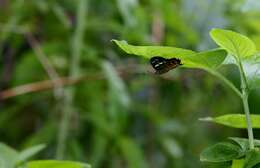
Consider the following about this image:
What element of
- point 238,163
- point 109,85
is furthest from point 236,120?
point 109,85

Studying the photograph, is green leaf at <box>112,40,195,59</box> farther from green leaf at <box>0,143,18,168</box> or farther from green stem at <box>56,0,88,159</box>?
green stem at <box>56,0,88,159</box>

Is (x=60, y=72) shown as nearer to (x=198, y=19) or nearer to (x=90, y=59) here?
(x=90, y=59)

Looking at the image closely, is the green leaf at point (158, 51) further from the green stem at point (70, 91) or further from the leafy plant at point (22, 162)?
the green stem at point (70, 91)

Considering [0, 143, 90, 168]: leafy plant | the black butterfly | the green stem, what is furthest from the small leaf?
the black butterfly

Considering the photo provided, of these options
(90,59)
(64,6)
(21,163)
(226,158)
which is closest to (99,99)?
(90,59)

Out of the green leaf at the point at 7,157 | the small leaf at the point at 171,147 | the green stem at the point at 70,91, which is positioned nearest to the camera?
the green leaf at the point at 7,157

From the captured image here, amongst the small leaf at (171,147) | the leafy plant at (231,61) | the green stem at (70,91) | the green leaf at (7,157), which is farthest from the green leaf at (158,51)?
the small leaf at (171,147)

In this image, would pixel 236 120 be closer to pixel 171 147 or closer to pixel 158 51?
pixel 158 51
